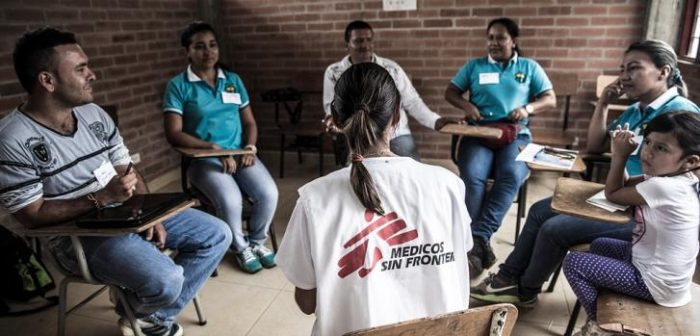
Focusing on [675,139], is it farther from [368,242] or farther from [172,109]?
[172,109]

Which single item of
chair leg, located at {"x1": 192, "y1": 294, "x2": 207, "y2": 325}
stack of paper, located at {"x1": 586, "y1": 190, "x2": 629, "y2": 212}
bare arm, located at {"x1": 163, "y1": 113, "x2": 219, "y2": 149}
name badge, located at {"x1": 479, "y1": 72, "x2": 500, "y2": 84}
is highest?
name badge, located at {"x1": 479, "y1": 72, "x2": 500, "y2": 84}

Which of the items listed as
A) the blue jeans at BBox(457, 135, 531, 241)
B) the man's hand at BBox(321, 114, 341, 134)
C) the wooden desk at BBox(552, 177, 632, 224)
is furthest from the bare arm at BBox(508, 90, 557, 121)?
the man's hand at BBox(321, 114, 341, 134)

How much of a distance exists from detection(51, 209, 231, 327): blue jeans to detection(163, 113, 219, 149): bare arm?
593 millimetres

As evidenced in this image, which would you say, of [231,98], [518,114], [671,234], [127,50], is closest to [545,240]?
[671,234]

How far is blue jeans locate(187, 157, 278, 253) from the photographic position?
7.54 feet

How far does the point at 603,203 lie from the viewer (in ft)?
5.25

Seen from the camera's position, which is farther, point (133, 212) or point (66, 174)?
point (66, 174)

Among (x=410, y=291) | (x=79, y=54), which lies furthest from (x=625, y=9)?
(x=79, y=54)

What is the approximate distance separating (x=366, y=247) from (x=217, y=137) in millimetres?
1735

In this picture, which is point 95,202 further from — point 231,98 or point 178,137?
point 231,98

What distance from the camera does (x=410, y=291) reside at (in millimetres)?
1016

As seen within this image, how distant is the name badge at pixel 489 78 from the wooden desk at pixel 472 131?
420 millimetres

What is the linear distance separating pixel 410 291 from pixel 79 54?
1483mm

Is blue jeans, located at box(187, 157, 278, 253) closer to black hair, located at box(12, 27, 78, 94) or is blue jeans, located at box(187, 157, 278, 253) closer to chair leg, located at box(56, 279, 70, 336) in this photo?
chair leg, located at box(56, 279, 70, 336)
